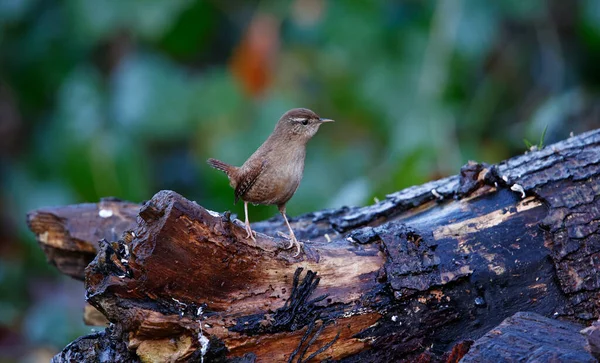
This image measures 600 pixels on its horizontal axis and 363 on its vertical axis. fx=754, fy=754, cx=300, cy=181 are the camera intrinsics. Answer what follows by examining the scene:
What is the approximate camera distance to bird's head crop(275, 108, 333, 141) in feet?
10.2

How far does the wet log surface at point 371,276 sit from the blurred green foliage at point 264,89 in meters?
1.63

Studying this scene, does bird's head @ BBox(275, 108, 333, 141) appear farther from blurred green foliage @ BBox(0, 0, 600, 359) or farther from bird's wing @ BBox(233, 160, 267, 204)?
blurred green foliage @ BBox(0, 0, 600, 359)

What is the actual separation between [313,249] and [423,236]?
39cm

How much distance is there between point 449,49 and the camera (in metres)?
4.88

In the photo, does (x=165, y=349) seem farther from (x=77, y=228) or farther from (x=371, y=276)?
(x=77, y=228)

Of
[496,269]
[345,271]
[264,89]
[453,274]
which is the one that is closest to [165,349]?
[345,271]

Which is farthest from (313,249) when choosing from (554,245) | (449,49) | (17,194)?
(17,194)

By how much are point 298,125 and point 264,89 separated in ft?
7.47

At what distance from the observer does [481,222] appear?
271 centimetres

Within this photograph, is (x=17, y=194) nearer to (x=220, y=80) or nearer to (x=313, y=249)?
(x=220, y=80)

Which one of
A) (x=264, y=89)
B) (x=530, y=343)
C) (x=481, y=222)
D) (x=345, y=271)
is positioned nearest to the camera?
(x=530, y=343)

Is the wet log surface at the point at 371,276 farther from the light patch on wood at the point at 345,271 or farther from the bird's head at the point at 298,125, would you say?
the bird's head at the point at 298,125

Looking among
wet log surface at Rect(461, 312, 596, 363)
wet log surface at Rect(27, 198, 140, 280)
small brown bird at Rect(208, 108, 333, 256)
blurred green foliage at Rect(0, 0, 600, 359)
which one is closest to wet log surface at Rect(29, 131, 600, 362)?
wet log surface at Rect(461, 312, 596, 363)

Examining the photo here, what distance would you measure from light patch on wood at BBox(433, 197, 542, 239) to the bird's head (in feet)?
2.45
